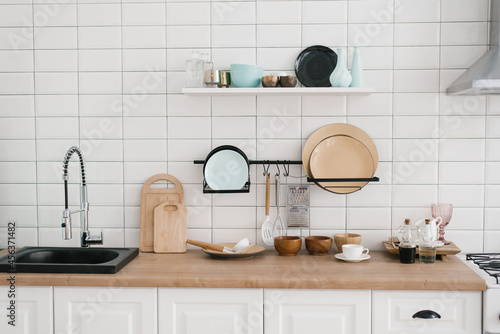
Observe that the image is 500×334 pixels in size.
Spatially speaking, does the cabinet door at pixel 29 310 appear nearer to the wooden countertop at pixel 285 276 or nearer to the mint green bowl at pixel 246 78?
the wooden countertop at pixel 285 276

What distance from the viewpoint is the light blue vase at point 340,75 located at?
251 centimetres

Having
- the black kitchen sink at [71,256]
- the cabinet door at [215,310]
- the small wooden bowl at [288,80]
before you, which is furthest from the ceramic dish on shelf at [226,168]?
the cabinet door at [215,310]

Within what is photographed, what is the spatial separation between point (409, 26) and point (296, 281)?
4.65 feet

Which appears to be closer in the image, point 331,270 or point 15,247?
point 331,270

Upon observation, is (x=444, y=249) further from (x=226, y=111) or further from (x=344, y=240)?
(x=226, y=111)

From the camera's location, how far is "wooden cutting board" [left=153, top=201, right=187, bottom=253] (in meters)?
2.68

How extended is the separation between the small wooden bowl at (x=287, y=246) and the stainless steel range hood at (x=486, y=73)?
1042 millimetres

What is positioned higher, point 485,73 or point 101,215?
point 485,73

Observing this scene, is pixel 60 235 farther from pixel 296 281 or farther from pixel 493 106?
pixel 493 106

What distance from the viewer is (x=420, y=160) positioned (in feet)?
8.90

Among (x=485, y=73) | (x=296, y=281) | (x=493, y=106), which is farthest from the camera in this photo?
(x=493, y=106)

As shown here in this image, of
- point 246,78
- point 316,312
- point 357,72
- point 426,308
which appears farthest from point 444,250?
point 246,78

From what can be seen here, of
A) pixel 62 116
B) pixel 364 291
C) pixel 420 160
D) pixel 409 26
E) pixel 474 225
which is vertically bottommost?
pixel 364 291

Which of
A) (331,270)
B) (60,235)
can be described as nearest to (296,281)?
(331,270)
